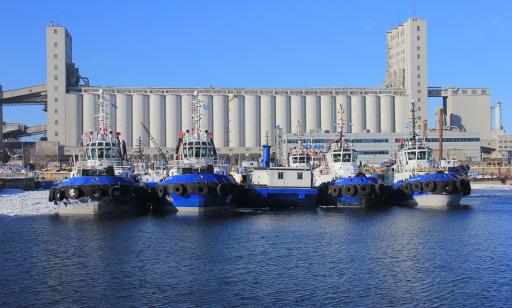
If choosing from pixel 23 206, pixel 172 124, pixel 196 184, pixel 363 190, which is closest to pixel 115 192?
pixel 196 184

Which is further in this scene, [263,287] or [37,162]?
[37,162]

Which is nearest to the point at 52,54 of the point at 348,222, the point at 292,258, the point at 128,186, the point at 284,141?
the point at 284,141

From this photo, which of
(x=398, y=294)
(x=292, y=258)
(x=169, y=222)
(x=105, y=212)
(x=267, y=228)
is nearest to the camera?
(x=398, y=294)

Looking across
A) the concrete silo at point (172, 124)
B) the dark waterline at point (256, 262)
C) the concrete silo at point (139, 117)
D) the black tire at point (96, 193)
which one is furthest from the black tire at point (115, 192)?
the concrete silo at point (139, 117)

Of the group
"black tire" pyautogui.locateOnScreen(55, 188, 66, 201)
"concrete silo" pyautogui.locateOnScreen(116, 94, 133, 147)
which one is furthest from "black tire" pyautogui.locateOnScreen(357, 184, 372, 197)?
"concrete silo" pyautogui.locateOnScreen(116, 94, 133, 147)

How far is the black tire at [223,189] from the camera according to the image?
6450cm

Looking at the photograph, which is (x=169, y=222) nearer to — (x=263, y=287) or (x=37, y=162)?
(x=263, y=287)

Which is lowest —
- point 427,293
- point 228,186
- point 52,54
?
point 427,293

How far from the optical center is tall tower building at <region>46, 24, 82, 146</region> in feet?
635

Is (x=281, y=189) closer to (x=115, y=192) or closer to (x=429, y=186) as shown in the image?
(x=429, y=186)

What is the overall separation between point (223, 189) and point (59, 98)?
462 feet

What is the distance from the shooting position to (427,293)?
101 feet

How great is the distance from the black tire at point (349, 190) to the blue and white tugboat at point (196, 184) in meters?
12.2

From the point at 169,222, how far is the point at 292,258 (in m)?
21.4
